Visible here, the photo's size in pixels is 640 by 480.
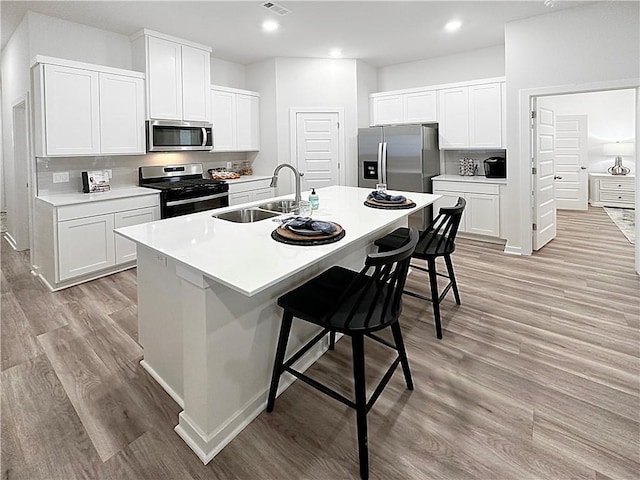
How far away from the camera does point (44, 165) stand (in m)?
4.11

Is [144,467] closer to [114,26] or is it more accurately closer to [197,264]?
[197,264]

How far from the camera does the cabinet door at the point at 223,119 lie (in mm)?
5531

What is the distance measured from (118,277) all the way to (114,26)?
2.89 meters

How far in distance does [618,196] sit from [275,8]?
7.56 meters

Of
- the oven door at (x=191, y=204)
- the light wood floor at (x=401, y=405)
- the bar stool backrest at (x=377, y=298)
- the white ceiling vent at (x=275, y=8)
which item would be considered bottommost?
the light wood floor at (x=401, y=405)

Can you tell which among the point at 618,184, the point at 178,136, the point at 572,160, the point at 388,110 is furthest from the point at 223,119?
the point at 618,184

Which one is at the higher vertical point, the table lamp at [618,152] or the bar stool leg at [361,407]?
the table lamp at [618,152]

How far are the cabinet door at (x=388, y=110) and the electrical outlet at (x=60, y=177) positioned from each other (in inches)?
179

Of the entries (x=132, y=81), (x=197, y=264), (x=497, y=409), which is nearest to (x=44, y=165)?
(x=132, y=81)

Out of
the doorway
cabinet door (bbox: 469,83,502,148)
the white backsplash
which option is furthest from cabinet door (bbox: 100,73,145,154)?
cabinet door (bbox: 469,83,502,148)

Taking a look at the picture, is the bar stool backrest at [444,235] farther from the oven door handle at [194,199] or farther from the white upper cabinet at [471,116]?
the oven door handle at [194,199]

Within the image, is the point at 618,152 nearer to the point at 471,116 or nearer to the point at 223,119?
the point at 471,116

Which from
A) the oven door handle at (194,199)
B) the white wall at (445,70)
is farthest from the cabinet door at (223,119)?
the white wall at (445,70)

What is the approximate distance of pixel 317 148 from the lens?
20.0 ft
